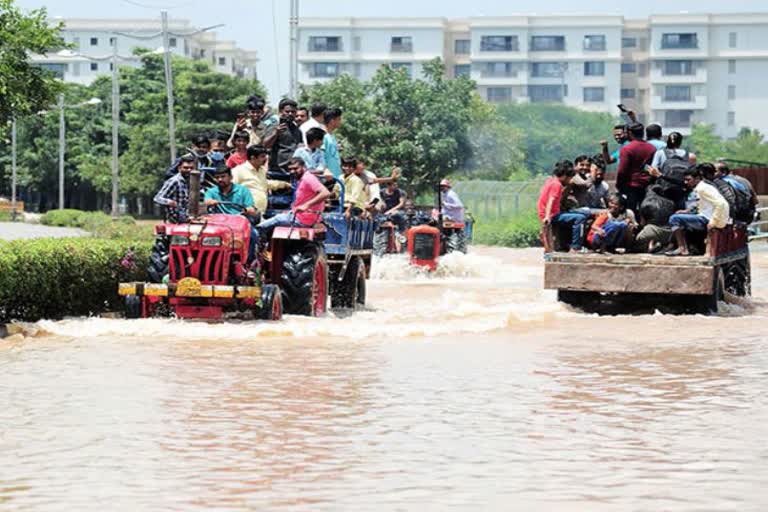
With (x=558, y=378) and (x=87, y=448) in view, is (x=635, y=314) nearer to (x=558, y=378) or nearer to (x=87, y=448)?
(x=558, y=378)

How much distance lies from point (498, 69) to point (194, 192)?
121 m

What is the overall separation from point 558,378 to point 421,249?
1672cm

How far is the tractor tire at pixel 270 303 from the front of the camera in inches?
690

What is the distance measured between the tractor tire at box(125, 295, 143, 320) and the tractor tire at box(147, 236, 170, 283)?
0.29 metres

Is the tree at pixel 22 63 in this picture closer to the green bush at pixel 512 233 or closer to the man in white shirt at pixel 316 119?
the green bush at pixel 512 233

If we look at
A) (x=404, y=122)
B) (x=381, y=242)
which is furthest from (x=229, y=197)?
(x=404, y=122)

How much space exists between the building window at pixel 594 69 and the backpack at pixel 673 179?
115 m

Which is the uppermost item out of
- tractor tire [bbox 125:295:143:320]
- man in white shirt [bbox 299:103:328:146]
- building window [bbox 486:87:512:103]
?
building window [bbox 486:87:512:103]

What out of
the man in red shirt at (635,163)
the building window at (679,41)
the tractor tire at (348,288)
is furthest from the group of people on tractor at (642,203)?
the building window at (679,41)

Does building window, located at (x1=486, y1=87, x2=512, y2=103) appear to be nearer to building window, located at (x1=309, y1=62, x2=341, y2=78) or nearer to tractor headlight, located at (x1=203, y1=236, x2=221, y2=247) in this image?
building window, located at (x1=309, y1=62, x2=341, y2=78)

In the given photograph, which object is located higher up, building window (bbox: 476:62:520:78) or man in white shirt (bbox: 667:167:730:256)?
building window (bbox: 476:62:520:78)

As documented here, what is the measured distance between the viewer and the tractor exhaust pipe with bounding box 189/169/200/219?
55.7 ft

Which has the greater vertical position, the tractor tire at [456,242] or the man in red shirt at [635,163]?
the man in red shirt at [635,163]

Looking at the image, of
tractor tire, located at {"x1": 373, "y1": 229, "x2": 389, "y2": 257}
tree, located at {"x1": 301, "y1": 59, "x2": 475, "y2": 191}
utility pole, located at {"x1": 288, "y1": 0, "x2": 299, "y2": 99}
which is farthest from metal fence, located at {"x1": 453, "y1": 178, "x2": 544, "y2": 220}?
tractor tire, located at {"x1": 373, "y1": 229, "x2": 389, "y2": 257}
